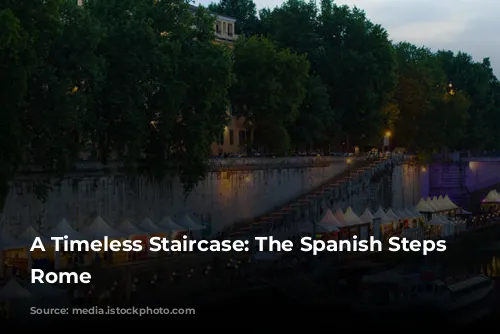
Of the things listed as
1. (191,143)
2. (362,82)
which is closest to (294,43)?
(362,82)

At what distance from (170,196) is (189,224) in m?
3.48

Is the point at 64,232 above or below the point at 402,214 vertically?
above

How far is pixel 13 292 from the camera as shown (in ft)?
147

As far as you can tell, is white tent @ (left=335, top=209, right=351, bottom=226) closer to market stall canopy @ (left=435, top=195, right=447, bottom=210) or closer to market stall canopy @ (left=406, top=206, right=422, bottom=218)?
market stall canopy @ (left=406, top=206, right=422, bottom=218)

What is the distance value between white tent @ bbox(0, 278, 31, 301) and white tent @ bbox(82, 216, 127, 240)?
1303 centimetres

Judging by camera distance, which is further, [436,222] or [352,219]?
[436,222]

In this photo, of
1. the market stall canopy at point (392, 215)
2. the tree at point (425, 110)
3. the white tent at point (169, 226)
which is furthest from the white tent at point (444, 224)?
the white tent at point (169, 226)

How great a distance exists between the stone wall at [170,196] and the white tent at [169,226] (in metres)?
2.09

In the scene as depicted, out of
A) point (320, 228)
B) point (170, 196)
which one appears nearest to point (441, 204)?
point (320, 228)

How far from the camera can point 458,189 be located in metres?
120

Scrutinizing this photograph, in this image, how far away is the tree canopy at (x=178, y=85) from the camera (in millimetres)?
54875

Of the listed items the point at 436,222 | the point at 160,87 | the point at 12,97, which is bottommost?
the point at 436,222

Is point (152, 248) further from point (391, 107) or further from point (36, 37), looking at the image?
point (391, 107)

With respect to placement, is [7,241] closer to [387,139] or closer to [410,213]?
[410,213]
